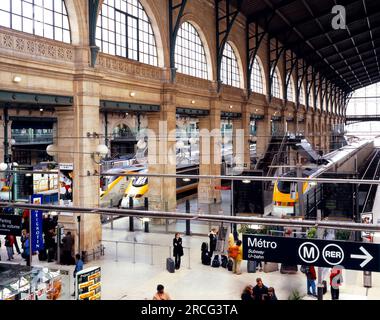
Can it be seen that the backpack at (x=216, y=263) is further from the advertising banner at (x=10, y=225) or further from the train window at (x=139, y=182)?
the train window at (x=139, y=182)

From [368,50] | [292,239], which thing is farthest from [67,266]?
[368,50]

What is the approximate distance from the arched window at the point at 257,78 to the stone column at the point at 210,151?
8.26 meters

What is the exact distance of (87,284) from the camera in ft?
36.9

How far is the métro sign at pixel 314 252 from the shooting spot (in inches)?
337

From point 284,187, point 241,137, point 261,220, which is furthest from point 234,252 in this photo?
point 241,137

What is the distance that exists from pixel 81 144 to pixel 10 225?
5.39 metres

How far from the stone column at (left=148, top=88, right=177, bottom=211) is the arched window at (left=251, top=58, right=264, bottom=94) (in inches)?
551

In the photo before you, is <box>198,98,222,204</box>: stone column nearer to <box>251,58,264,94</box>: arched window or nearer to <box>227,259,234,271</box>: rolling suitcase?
<box>251,58,264,94</box>: arched window

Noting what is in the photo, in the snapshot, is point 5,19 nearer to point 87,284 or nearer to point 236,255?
point 87,284

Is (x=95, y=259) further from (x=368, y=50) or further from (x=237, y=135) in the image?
(x=368, y=50)

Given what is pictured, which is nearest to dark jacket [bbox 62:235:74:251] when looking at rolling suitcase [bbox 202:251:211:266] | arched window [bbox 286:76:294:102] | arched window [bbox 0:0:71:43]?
rolling suitcase [bbox 202:251:211:266]

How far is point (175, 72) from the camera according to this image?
22266mm

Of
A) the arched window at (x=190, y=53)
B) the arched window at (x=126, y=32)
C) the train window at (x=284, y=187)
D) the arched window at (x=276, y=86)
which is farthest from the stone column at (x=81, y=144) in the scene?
the arched window at (x=276, y=86)
